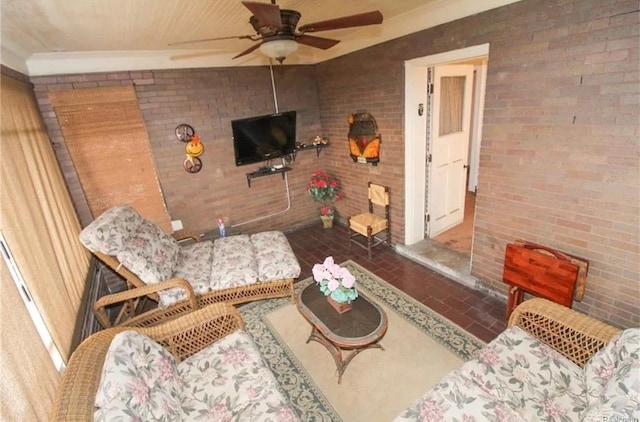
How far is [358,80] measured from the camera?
3760 mm

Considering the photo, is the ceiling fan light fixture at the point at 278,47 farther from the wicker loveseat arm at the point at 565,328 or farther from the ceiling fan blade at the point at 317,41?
the wicker loveseat arm at the point at 565,328

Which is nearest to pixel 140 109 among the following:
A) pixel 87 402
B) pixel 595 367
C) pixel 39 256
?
pixel 39 256

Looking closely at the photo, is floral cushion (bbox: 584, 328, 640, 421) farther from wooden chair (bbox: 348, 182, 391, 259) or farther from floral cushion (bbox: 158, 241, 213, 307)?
floral cushion (bbox: 158, 241, 213, 307)

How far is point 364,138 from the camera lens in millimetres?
3881

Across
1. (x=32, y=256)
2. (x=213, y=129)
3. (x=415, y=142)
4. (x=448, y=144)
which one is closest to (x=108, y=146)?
(x=213, y=129)

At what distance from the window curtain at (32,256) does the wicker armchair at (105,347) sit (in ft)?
0.35

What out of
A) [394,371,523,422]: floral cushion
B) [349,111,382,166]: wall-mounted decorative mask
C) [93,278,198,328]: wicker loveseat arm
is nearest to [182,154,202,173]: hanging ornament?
[93,278,198,328]: wicker loveseat arm

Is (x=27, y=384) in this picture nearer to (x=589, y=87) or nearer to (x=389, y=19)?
(x=589, y=87)

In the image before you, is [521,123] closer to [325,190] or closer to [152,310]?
[325,190]

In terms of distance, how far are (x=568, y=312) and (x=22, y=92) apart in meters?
4.24

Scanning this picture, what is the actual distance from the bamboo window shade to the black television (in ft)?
3.43

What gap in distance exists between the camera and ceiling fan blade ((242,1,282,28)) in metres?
1.31

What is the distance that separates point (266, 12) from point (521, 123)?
2.10 meters

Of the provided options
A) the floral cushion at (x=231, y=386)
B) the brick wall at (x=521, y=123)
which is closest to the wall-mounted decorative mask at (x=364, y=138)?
the brick wall at (x=521, y=123)
